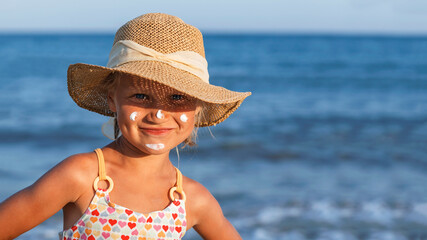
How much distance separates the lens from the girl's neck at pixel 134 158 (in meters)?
2.31

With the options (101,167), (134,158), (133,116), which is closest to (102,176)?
(101,167)

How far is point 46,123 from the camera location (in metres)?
10.7

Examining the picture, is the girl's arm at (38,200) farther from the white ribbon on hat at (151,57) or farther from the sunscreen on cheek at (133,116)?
the white ribbon on hat at (151,57)

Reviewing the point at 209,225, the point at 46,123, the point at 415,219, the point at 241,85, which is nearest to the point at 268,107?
the point at 46,123

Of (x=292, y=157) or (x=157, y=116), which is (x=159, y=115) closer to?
(x=157, y=116)

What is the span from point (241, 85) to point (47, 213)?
60.5 feet

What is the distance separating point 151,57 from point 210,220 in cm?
78

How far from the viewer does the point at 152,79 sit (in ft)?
6.70

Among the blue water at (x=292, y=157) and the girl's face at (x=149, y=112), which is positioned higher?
the girl's face at (x=149, y=112)

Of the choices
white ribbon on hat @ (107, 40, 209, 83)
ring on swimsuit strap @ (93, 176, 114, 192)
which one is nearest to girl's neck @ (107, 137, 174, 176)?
ring on swimsuit strap @ (93, 176, 114, 192)

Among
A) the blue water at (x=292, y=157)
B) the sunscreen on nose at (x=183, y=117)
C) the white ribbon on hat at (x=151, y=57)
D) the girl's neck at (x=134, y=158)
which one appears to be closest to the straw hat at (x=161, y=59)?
the white ribbon on hat at (x=151, y=57)

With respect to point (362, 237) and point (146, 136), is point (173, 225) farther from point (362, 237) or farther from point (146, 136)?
point (362, 237)

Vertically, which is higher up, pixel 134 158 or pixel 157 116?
pixel 157 116

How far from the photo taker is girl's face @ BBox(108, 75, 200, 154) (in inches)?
85.4
